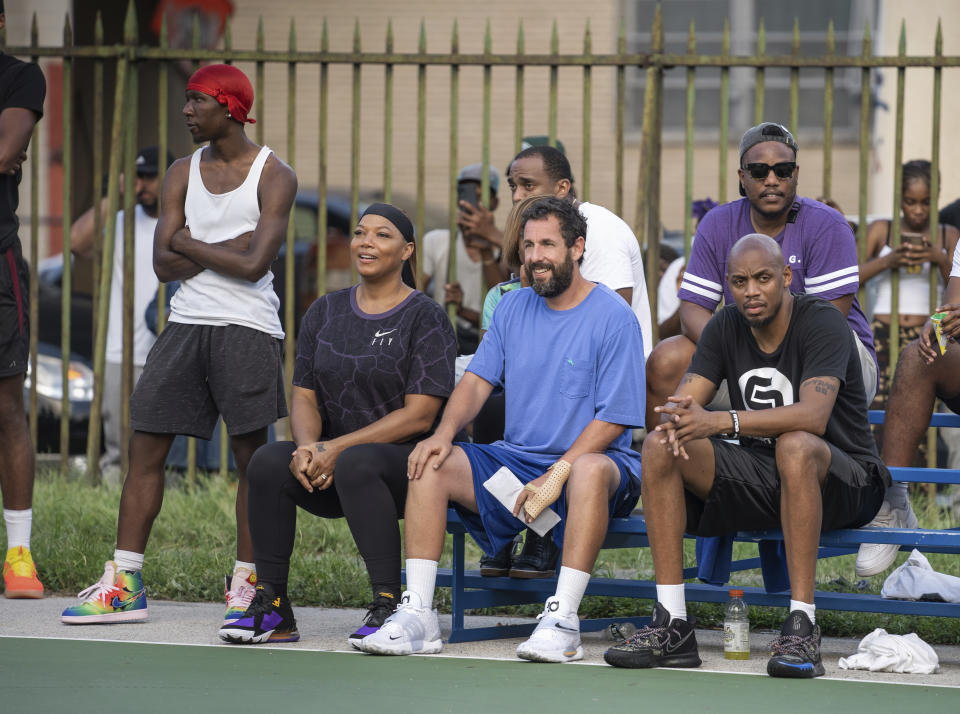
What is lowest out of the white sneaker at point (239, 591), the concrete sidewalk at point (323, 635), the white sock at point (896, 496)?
the concrete sidewalk at point (323, 635)

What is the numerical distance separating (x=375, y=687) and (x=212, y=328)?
190 cm

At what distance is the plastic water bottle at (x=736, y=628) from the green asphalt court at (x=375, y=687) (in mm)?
302

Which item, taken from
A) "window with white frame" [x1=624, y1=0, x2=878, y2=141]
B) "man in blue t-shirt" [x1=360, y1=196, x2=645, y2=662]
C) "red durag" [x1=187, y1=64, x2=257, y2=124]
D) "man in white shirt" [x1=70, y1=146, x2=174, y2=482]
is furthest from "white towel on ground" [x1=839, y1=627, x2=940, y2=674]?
"window with white frame" [x1=624, y1=0, x2=878, y2=141]

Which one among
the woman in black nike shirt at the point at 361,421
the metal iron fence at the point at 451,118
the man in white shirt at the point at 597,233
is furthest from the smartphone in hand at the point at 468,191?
the woman in black nike shirt at the point at 361,421

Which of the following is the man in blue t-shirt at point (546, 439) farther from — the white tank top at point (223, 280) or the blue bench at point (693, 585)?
the white tank top at point (223, 280)

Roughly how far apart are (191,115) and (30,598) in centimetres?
218

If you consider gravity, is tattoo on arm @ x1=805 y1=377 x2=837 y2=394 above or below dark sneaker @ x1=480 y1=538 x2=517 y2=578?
above

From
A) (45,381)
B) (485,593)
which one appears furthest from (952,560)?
(45,381)

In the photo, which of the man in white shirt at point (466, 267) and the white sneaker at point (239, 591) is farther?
the man in white shirt at point (466, 267)

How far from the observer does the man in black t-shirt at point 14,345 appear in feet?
21.0

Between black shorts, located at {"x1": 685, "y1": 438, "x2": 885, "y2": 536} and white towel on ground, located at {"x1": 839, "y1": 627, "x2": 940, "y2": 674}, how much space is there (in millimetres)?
421

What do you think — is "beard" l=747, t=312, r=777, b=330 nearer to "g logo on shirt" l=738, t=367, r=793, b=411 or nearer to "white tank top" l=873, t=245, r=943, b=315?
"g logo on shirt" l=738, t=367, r=793, b=411

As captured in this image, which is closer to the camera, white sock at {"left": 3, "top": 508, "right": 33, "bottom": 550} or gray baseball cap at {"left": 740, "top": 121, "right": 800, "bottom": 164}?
gray baseball cap at {"left": 740, "top": 121, "right": 800, "bottom": 164}

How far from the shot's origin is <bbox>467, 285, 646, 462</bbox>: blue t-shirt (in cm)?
551
